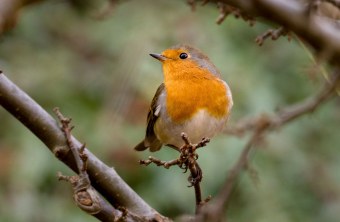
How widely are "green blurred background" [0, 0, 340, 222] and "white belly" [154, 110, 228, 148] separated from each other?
0.25 metres

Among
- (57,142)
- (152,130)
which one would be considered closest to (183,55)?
(152,130)

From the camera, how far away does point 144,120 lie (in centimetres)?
347

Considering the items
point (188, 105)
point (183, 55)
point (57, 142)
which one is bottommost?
point (57, 142)

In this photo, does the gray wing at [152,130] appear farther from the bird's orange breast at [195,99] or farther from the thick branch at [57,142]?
the thick branch at [57,142]

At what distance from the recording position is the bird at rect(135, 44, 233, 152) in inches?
106

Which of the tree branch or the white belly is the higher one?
the white belly

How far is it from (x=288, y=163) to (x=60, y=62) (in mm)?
1441

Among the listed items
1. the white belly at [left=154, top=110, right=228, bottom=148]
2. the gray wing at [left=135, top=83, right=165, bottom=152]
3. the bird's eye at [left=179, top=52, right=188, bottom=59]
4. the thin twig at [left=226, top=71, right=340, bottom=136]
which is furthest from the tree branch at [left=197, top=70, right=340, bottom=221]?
the bird's eye at [left=179, top=52, right=188, bottom=59]

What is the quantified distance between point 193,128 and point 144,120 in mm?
824

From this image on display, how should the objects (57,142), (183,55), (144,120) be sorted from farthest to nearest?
1. (144,120)
2. (183,55)
3. (57,142)

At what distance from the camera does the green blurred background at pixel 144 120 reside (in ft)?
11.0

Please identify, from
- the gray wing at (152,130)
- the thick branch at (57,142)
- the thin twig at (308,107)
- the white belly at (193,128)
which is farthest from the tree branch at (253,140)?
the gray wing at (152,130)

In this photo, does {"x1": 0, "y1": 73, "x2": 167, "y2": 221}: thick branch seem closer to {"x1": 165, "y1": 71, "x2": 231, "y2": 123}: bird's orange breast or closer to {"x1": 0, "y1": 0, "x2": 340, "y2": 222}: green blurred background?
{"x1": 165, "y1": 71, "x2": 231, "y2": 123}: bird's orange breast

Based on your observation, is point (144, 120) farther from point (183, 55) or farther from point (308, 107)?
point (308, 107)
